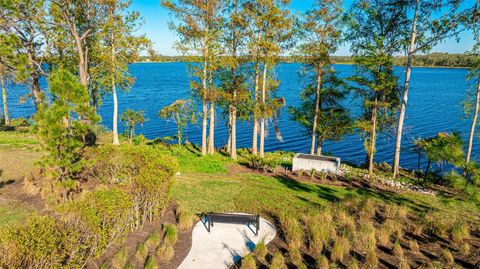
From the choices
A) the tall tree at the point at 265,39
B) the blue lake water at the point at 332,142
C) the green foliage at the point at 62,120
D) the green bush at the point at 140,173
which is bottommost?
the blue lake water at the point at 332,142

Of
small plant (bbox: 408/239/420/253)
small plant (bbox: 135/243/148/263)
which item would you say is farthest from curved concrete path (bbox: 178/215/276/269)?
small plant (bbox: 408/239/420/253)

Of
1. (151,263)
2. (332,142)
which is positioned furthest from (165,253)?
(332,142)

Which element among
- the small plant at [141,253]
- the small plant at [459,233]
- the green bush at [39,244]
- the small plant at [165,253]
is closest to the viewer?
the green bush at [39,244]

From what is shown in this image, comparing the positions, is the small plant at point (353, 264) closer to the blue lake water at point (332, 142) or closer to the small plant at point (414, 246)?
the small plant at point (414, 246)

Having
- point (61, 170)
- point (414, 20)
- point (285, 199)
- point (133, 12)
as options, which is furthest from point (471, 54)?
point (61, 170)

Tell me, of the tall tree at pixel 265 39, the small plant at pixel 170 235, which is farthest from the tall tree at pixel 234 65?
the small plant at pixel 170 235

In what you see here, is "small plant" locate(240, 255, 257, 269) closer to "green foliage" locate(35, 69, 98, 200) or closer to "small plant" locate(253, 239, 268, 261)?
"small plant" locate(253, 239, 268, 261)

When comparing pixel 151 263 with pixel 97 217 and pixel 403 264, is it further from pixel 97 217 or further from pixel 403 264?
pixel 403 264
